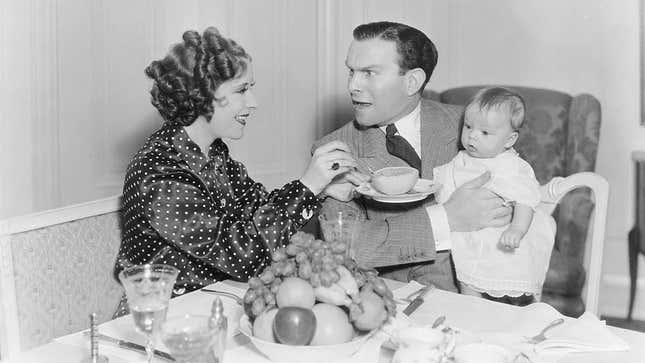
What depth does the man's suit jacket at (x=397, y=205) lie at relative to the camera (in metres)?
2.57

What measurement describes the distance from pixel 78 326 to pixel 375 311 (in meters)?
1.03

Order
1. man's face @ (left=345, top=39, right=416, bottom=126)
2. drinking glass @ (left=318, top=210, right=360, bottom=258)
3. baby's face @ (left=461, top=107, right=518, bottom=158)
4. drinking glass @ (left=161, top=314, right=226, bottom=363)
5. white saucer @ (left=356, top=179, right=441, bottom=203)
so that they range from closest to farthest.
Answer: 1. drinking glass @ (left=161, top=314, right=226, bottom=363)
2. drinking glass @ (left=318, top=210, right=360, bottom=258)
3. white saucer @ (left=356, top=179, right=441, bottom=203)
4. baby's face @ (left=461, top=107, right=518, bottom=158)
5. man's face @ (left=345, top=39, right=416, bottom=126)

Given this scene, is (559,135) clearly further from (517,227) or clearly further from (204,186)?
(204,186)

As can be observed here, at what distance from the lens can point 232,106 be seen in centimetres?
254

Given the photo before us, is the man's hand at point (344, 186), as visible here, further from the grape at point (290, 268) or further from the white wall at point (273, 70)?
the white wall at point (273, 70)

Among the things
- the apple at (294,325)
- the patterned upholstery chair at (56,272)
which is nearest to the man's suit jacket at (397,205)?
the patterned upholstery chair at (56,272)

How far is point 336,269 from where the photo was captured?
161 centimetres

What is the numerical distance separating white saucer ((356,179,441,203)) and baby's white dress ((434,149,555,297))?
0.22 m

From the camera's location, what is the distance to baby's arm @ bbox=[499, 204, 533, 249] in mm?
2523

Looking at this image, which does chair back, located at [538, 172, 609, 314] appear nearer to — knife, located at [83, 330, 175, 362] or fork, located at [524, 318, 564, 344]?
fork, located at [524, 318, 564, 344]

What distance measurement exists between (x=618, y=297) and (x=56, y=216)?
3.83 meters

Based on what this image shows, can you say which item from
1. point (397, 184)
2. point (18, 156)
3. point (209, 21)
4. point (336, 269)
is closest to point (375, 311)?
point (336, 269)

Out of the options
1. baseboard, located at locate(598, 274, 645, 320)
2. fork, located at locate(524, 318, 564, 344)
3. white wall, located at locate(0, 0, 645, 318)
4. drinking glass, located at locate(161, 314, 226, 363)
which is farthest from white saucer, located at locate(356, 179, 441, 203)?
baseboard, located at locate(598, 274, 645, 320)

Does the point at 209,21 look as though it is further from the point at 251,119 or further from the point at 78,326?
the point at 78,326
